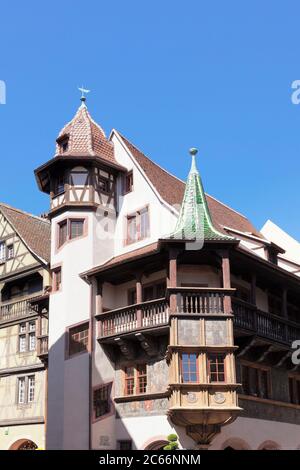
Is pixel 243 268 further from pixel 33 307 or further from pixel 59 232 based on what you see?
pixel 33 307

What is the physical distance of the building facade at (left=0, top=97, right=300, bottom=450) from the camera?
73.0ft

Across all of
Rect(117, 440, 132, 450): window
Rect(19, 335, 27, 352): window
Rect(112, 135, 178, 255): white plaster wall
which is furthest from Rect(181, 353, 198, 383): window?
Rect(19, 335, 27, 352): window

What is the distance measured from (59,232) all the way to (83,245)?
158 cm

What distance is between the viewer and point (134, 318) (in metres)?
24.3

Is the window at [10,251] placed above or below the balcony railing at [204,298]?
above

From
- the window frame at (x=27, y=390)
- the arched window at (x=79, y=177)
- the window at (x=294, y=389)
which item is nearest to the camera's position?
the window at (x=294, y=389)

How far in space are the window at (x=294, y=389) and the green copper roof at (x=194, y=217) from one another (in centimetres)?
763

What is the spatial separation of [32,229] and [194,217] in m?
15.0

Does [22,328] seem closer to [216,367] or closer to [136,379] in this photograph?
[136,379]

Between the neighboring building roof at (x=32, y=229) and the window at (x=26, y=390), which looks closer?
the window at (x=26, y=390)

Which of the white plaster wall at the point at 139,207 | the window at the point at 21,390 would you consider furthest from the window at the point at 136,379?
the window at the point at 21,390

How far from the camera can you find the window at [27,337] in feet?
111

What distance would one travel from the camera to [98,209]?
27.4 metres

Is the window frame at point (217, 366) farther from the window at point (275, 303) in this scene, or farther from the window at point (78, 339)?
the window at point (275, 303)
